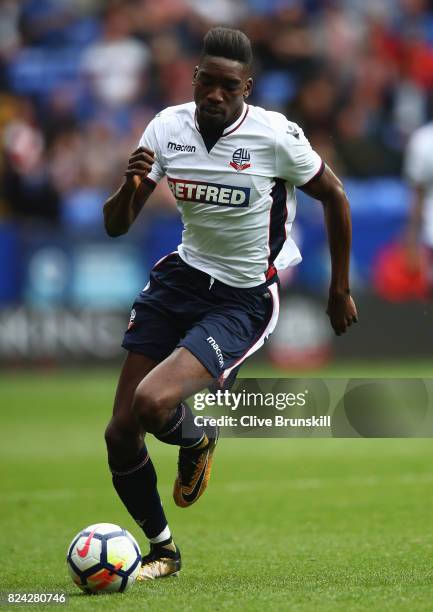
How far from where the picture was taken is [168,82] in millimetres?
17781

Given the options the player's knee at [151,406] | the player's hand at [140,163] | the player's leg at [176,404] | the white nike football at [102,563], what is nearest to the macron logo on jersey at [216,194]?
the player's hand at [140,163]

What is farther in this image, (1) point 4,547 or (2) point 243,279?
(1) point 4,547

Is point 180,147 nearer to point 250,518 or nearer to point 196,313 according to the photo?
point 196,313

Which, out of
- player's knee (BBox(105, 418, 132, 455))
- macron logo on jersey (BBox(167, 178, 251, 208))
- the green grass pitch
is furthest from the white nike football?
macron logo on jersey (BBox(167, 178, 251, 208))

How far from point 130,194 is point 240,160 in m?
0.52

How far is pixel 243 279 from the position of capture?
5883 millimetres

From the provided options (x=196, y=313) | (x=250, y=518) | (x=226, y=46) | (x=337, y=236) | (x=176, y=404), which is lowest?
(x=250, y=518)

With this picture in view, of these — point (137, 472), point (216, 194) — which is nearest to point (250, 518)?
point (137, 472)

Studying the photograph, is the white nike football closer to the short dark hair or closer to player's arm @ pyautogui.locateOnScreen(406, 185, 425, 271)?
the short dark hair

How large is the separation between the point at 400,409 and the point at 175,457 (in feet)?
15.9

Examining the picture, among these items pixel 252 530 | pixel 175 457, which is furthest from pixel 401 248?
pixel 252 530

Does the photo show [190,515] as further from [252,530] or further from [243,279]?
[243,279]

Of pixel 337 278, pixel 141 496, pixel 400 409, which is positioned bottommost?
pixel 141 496

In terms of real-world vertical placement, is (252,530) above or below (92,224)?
below
